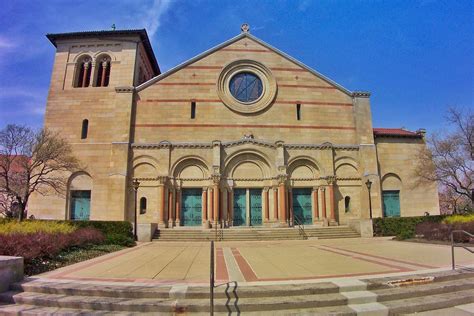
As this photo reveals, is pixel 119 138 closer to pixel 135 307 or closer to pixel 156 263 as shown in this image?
pixel 156 263

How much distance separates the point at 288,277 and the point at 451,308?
11.5 feet

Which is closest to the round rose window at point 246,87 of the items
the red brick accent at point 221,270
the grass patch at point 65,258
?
the grass patch at point 65,258

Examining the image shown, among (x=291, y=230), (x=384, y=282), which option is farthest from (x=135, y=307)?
(x=291, y=230)

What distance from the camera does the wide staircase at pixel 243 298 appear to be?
19.8 ft

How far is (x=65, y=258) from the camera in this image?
1084cm

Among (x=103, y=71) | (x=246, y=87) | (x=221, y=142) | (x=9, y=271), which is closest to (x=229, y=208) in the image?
(x=221, y=142)

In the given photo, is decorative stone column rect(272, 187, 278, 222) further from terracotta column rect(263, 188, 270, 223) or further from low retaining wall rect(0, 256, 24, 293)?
low retaining wall rect(0, 256, 24, 293)

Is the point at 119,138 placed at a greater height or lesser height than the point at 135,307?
greater

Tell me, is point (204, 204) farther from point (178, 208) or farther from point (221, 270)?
point (221, 270)

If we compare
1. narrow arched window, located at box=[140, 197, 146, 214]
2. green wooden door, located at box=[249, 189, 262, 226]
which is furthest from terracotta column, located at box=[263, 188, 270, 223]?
narrow arched window, located at box=[140, 197, 146, 214]

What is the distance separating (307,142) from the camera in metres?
26.9

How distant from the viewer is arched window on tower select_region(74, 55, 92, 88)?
29.0 meters

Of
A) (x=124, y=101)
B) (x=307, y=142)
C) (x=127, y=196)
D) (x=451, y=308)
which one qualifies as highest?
(x=124, y=101)

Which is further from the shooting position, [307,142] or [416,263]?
[307,142]
